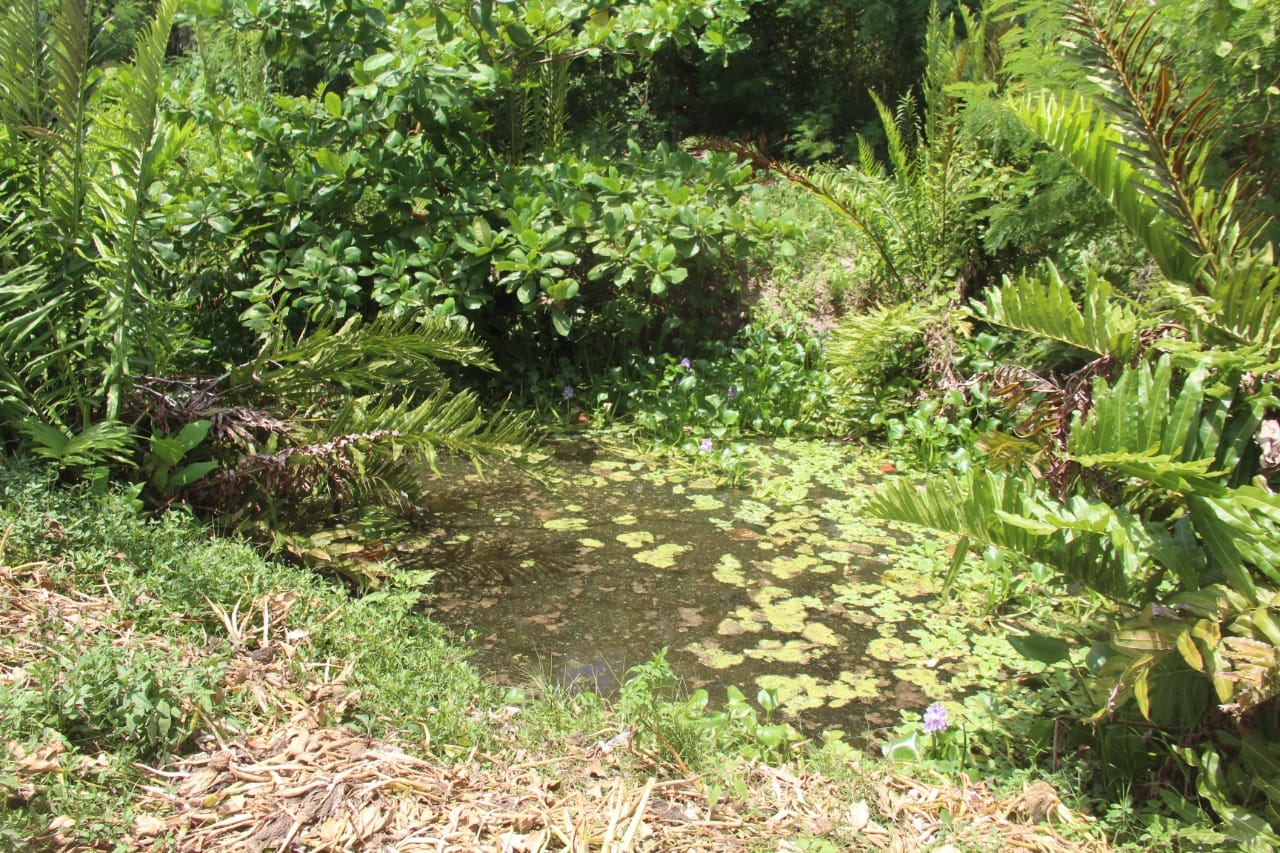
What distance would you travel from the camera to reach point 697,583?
3.82 m

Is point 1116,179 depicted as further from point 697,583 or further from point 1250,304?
point 697,583

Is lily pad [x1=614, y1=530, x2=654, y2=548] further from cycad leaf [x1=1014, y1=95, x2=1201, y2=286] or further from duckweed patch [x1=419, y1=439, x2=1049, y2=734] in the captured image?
cycad leaf [x1=1014, y1=95, x2=1201, y2=286]

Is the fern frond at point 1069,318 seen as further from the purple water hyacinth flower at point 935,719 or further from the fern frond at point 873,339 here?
the fern frond at point 873,339

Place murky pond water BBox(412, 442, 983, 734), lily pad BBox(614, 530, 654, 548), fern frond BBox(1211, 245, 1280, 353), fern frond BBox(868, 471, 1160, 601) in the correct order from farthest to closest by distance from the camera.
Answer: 1. lily pad BBox(614, 530, 654, 548)
2. murky pond water BBox(412, 442, 983, 734)
3. fern frond BBox(1211, 245, 1280, 353)
4. fern frond BBox(868, 471, 1160, 601)

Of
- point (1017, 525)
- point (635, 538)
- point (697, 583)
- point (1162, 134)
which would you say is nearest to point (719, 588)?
point (697, 583)

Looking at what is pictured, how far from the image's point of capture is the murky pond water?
322 centimetres

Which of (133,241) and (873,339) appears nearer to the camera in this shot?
(133,241)

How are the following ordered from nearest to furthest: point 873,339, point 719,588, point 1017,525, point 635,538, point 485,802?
point 485,802, point 1017,525, point 719,588, point 635,538, point 873,339

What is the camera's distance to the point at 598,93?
30.6 feet

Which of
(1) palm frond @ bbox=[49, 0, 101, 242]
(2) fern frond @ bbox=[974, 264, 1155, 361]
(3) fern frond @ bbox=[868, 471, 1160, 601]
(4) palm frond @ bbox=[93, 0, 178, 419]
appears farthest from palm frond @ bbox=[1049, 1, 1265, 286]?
(1) palm frond @ bbox=[49, 0, 101, 242]

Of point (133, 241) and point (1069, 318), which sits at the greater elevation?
point (133, 241)

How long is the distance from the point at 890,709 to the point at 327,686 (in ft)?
5.22

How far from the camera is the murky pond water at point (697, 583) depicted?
3217mm

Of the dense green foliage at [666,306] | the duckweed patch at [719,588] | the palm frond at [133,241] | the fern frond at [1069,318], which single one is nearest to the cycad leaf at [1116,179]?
the dense green foliage at [666,306]
